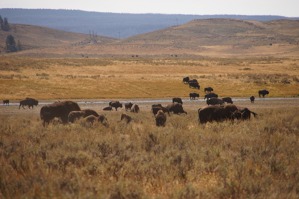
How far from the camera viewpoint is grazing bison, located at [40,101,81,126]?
18453 millimetres

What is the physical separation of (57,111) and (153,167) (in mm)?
11929

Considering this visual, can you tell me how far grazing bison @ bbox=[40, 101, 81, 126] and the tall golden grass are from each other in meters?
6.82

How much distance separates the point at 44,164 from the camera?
7891 millimetres

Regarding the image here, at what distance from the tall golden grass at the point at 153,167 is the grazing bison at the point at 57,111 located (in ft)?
22.4

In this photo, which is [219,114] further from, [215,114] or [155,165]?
[155,165]

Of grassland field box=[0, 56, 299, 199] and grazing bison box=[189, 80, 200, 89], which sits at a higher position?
grassland field box=[0, 56, 299, 199]

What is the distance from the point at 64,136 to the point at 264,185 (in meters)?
7.23

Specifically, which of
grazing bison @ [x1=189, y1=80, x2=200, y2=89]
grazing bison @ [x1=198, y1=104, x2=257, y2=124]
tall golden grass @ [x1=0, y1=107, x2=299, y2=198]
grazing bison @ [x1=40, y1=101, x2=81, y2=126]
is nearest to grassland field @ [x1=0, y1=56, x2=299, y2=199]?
tall golden grass @ [x1=0, y1=107, x2=299, y2=198]

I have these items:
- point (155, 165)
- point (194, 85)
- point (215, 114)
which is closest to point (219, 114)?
point (215, 114)

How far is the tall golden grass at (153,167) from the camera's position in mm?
6254

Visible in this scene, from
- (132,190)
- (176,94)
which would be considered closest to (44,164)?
(132,190)

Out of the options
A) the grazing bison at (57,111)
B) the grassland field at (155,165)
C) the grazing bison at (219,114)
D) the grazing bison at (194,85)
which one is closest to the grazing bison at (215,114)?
the grazing bison at (219,114)

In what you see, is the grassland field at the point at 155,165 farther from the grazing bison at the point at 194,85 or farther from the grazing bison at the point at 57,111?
the grazing bison at the point at 194,85

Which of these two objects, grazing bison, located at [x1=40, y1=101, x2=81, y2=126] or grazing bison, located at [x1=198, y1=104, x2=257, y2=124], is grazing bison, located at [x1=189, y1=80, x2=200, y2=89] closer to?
grazing bison, located at [x1=40, y1=101, x2=81, y2=126]
